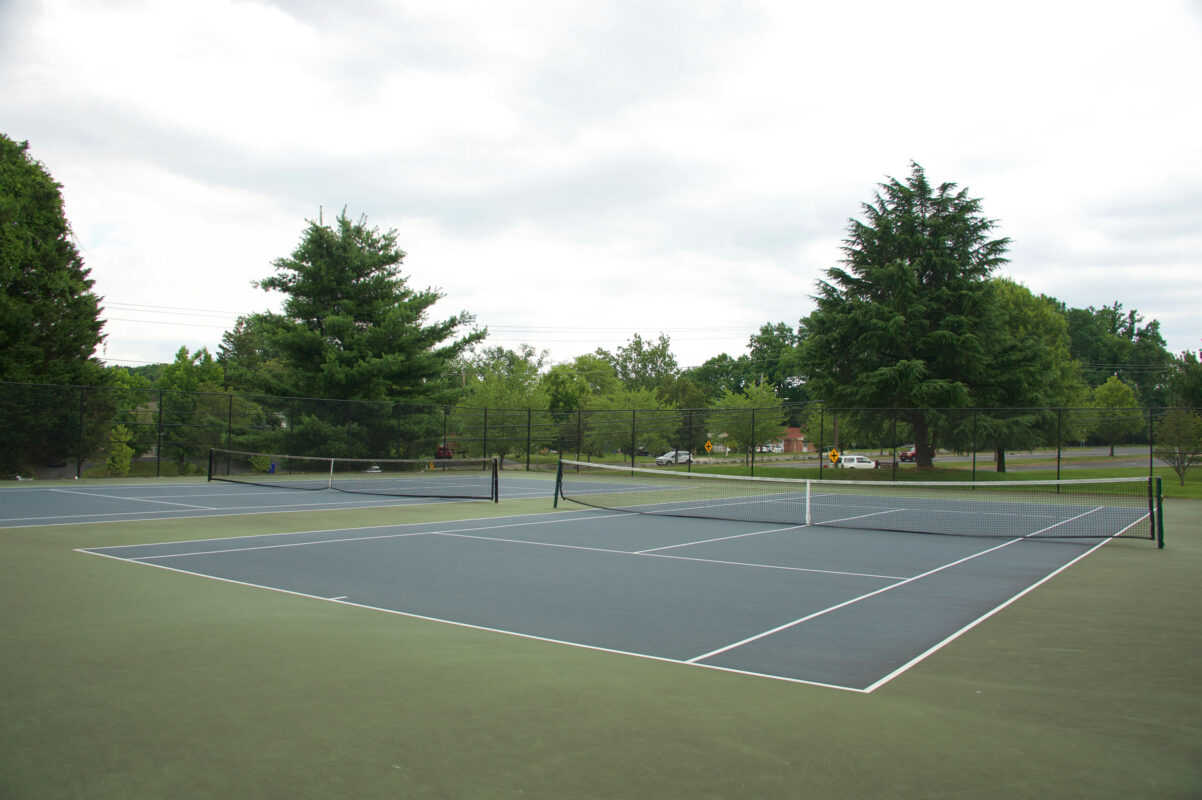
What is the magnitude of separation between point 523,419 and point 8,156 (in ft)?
79.4

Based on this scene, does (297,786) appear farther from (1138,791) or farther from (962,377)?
(962,377)

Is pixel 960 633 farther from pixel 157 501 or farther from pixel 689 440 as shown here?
pixel 689 440

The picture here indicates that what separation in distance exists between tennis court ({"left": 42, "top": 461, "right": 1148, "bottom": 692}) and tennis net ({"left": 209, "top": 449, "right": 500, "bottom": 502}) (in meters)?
8.80

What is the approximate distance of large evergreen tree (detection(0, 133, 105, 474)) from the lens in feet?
80.2

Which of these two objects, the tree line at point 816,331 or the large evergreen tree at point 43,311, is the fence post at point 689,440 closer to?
the tree line at point 816,331

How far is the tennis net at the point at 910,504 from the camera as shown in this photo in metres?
14.4

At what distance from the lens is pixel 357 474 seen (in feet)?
99.9

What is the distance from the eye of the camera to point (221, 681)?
4.48 m

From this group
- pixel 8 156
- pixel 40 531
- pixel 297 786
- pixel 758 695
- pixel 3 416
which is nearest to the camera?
pixel 297 786

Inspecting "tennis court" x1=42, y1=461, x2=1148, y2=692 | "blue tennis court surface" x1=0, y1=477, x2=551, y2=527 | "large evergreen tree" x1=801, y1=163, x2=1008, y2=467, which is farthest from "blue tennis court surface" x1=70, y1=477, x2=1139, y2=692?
"large evergreen tree" x1=801, y1=163, x2=1008, y2=467

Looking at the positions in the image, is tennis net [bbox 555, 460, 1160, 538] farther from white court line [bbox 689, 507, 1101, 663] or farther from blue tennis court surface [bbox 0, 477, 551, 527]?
blue tennis court surface [bbox 0, 477, 551, 527]

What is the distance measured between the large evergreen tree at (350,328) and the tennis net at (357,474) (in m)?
3.44

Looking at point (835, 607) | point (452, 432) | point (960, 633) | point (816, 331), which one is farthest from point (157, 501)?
point (816, 331)

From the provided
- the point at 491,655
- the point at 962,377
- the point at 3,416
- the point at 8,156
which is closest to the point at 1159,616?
the point at 491,655
